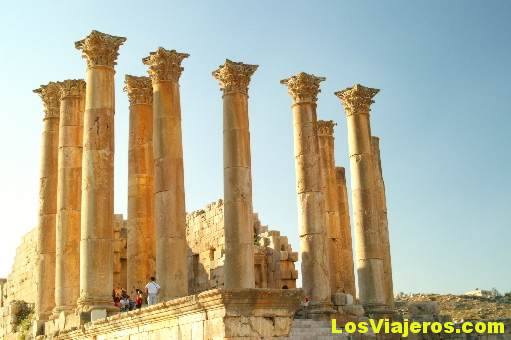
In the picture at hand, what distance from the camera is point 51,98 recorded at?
1248 inches

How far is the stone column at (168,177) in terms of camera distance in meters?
26.4

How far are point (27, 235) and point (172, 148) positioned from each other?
1671 cm

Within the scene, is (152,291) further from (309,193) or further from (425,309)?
(425,309)

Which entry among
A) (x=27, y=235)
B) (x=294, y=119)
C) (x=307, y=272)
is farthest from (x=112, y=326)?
(x=27, y=235)

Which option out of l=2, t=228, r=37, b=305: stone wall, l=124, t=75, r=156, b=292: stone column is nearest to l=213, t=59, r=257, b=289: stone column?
l=124, t=75, r=156, b=292: stone column

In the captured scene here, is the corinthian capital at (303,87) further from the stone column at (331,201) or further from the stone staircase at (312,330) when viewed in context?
the stone staircase at (312,330)

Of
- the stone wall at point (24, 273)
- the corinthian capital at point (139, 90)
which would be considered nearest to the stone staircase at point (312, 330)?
the corinthian capital at point (139, 90)

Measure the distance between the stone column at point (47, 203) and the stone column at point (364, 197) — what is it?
501 inches

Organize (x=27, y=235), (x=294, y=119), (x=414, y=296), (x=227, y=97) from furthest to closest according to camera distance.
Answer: (x=414, y=296)
(x=27, y=235)
(x=294, y=119)
(x=227, y=97)

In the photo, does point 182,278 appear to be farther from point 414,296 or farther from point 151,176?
point 414,296

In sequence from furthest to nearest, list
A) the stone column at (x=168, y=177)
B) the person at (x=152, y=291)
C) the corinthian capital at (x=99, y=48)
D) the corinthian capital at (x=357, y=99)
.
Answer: the corinthian capital at (x=357, y=99)
the corinthian capital at (x=99, y=48)
the stone column at (x=168, y=177)
the person at (x=152, y=291)

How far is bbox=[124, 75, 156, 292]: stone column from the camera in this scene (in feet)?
98.1

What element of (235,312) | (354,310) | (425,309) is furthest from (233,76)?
(235,312)

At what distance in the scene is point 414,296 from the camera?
5272 centimetres
